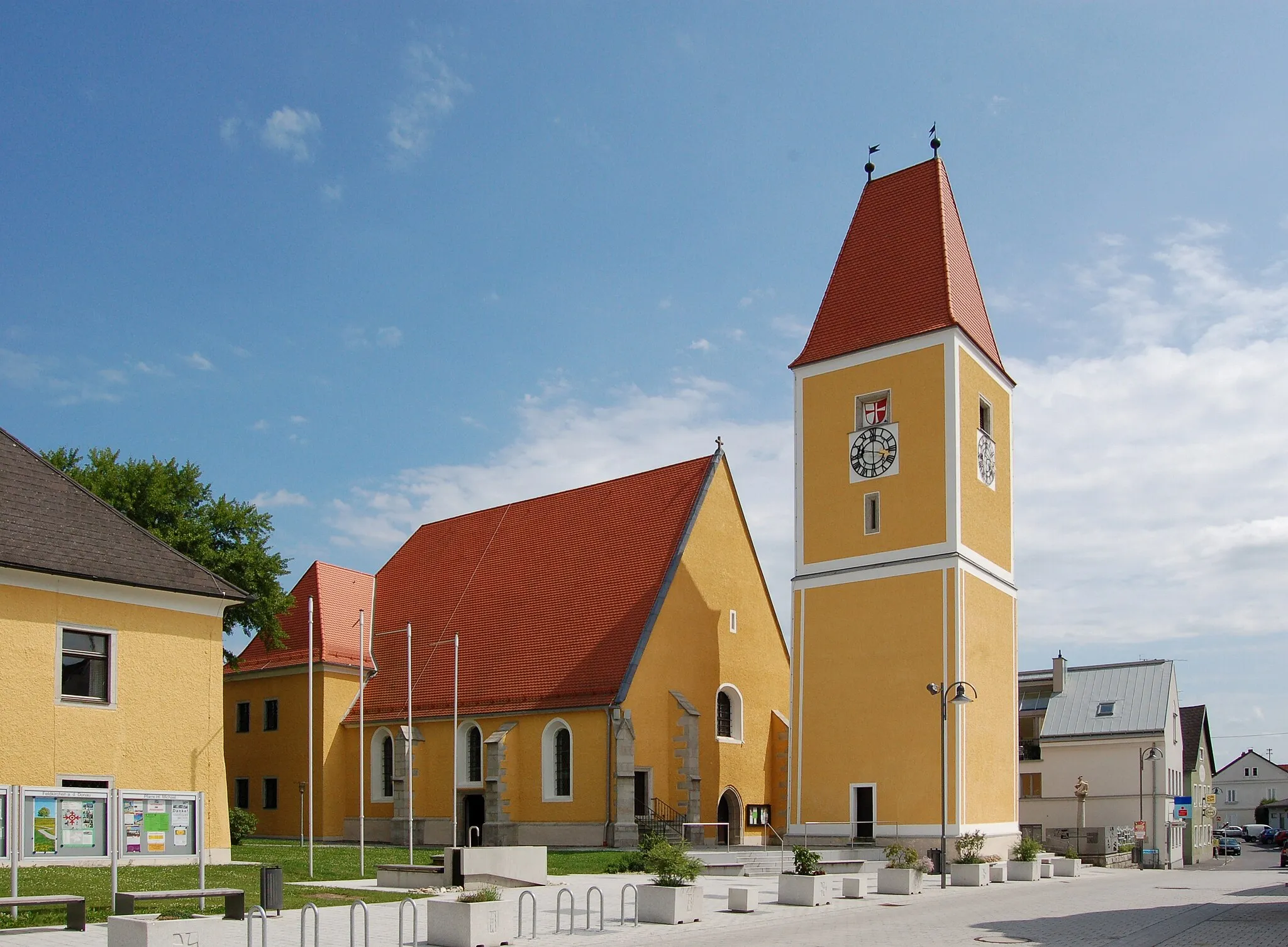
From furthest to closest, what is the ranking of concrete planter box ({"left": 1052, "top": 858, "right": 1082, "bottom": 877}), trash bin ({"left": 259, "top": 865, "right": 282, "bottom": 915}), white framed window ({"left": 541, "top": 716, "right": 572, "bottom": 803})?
1. white framed window ({"left": 541, "top": 716, "right": 572, "bottom": 803})
2. concrete planter box ({"left": 1052, "top": 858, "right": 1082, "bottom": 877})
3. trash bin ({"left": 259, "top": 865, "right": 282, "bottom": 915})

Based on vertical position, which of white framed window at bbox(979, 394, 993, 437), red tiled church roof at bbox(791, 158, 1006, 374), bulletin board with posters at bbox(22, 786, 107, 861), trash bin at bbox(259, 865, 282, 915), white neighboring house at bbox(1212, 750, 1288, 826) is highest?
red tiled church roof at bbox(791, 158, 1006, 374)

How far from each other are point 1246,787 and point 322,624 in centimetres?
11328

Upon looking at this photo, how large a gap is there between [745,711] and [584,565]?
6916 millimetres

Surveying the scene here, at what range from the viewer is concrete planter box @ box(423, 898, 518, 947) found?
48.6 ft

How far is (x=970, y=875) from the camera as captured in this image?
27.1 m

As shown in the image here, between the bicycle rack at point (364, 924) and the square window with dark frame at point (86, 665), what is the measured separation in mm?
8599

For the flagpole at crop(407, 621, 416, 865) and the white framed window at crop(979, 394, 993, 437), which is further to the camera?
the white framed window at crop(979, 394, 993, 437)

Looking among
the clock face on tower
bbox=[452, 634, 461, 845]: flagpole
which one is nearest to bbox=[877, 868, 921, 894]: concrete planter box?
the clock face on tower

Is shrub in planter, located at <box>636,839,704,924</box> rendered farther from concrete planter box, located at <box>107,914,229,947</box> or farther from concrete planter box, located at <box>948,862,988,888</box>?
concrete planter box, located at <box>948,862,988,888</box>

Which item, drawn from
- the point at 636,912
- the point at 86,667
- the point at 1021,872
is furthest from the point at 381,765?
the point at 636,912

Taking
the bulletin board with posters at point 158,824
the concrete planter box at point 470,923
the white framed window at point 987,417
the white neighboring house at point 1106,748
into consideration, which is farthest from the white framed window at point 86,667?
the white neighboring house at point 1106,748

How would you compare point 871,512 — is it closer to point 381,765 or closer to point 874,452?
point 874,452

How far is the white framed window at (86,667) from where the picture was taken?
24078 mm

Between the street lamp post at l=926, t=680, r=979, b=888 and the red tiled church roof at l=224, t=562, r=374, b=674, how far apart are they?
64.6 ft
